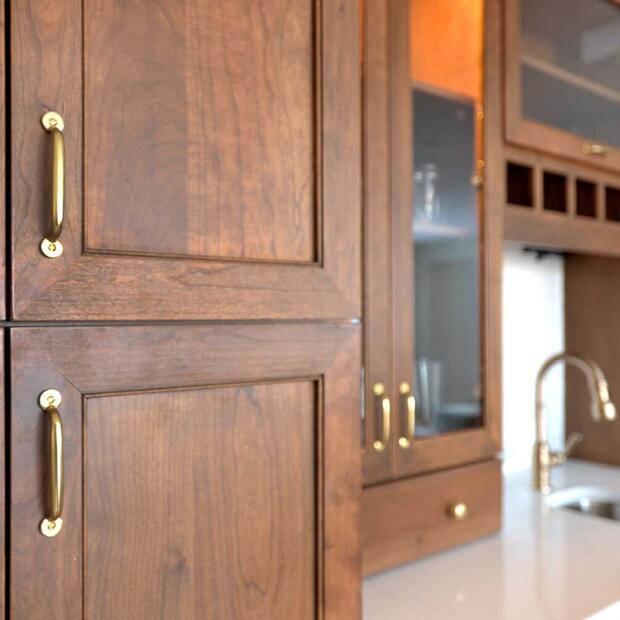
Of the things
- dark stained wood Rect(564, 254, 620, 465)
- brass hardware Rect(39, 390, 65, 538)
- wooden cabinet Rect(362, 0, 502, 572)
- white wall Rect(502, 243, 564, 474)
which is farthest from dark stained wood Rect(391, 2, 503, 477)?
dark stained wood Rect(564, 254, 620, 465)

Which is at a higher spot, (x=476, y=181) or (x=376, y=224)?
(x=476, y=181)

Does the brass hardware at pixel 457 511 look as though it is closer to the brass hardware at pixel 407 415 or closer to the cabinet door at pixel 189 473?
the brass hardware at pixel 407 415

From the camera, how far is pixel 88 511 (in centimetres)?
66

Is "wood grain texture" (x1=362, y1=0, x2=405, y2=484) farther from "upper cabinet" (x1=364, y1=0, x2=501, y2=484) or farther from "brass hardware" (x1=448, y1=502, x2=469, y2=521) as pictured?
"brass hardware" (x1=448, y1=502, x2=469, y2=521)

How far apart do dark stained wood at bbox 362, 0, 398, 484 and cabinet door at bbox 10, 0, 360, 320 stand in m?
0.37

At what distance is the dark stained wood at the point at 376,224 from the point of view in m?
1.23

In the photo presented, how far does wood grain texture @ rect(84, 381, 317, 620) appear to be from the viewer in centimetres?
67

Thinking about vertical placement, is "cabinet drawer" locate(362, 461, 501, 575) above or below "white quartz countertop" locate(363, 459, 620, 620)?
above

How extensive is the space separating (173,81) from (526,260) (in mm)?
1718

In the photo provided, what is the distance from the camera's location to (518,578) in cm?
129

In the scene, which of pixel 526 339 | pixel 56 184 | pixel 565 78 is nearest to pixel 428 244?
pixel 565 78

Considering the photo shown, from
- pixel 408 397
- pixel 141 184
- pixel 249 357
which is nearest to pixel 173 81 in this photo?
pixel 141 184

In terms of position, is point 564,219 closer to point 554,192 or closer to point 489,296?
point 554,192

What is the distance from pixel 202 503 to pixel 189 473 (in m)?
0.04
